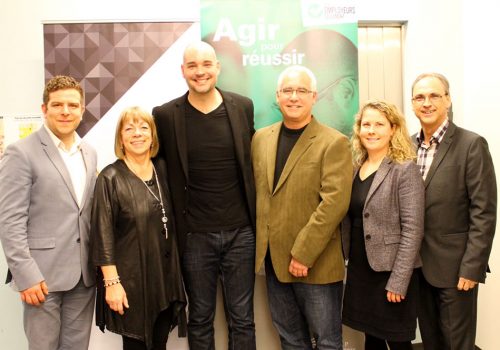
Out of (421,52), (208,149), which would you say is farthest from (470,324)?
(421,52)

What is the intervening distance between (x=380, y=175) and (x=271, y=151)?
0.59 metres

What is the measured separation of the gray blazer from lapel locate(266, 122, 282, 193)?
513mm

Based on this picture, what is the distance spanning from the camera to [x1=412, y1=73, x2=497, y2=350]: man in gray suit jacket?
6.51ft

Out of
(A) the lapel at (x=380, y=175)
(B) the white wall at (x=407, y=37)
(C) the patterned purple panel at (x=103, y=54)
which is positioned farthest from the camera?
(B) the white wall at (x=407, y=37)

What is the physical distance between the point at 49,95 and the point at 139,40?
30.2 inches

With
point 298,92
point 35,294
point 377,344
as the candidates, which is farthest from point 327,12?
point 35,294

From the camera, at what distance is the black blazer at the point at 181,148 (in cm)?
220

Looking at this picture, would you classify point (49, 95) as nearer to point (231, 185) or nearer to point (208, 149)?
point (208, 149)

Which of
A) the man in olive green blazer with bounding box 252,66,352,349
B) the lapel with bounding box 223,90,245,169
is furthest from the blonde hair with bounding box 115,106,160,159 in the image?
the man in olive green blazer with bounding box 252,66,352,349

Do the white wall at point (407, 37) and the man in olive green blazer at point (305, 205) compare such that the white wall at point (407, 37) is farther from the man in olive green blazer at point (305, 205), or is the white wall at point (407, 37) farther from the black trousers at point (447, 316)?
the man in olive green blazer at point (305, 205)

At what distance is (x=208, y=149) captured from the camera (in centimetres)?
223

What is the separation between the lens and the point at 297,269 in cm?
213

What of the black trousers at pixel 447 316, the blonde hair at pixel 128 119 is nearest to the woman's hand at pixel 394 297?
the black trousers at pixel 447 316

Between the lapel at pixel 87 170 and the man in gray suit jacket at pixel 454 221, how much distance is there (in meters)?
1.73
